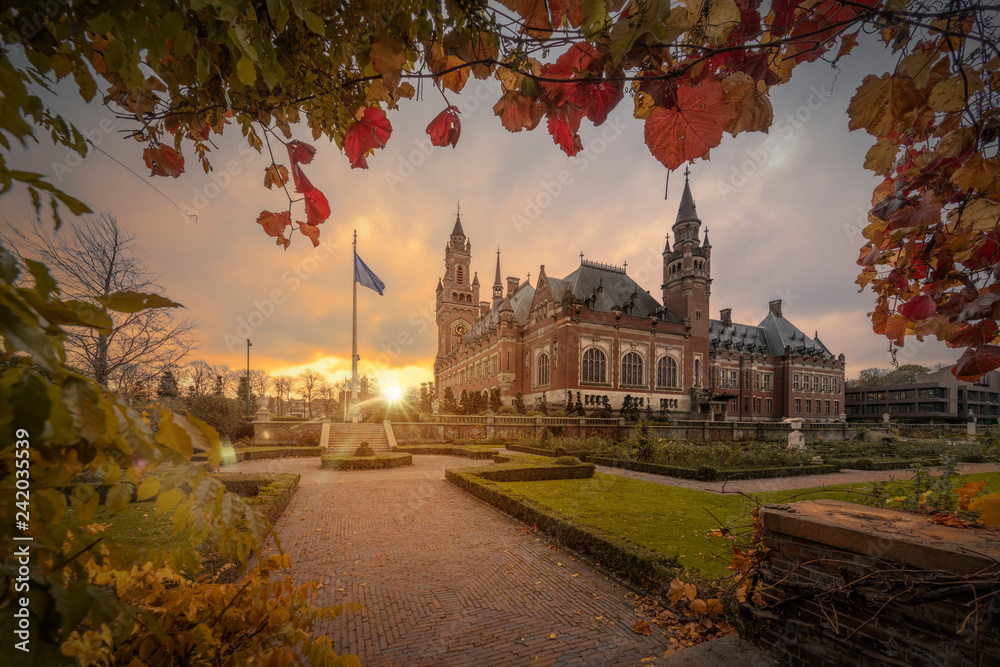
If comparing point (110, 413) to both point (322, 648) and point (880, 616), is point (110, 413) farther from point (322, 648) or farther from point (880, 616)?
point (880, 616)

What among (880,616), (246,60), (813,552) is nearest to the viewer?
(246,60)

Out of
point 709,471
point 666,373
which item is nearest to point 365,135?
point 709,471

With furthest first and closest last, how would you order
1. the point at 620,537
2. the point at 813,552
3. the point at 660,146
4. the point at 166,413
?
1. the point at 620,537
2. the point at 813,552
3. the point at 660,146
4. the point at 166,413

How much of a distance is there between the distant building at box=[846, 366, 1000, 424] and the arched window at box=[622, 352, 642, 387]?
1917 inches

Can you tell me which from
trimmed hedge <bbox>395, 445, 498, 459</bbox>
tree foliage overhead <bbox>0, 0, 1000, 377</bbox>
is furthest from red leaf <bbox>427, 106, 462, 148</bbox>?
trimmed hedge <bbox>395, 445, 498, 459</bbox>

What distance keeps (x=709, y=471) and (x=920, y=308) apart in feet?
45.0

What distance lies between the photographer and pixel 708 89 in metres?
1.63

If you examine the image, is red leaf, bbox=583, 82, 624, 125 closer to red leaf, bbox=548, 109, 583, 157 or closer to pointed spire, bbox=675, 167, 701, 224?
red leaf, bbox=548, 109, 583, 157

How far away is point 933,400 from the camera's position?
202 ft

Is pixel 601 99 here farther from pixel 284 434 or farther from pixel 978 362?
pixel 284 434

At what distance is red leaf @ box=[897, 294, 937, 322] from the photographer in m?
1.95

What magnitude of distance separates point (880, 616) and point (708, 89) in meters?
3.30

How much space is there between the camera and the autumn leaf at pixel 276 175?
8.11 feet

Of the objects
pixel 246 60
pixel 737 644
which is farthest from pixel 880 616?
pixel 246 60
